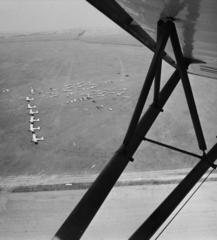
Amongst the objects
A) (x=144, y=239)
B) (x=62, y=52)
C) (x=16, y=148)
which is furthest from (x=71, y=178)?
(x=62, y=52)

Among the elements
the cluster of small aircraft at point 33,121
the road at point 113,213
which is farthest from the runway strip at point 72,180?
the cluster of small aircraft at point 33,121

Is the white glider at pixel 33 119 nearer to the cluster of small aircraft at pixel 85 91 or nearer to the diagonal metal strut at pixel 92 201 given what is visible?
the cluster of small aircraft at pixel 85 91

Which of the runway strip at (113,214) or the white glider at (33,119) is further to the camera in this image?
the white glider at (33,119)

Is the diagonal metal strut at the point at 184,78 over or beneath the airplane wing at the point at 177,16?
beneath

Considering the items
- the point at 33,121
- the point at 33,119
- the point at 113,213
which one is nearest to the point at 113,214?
the point at 113,213

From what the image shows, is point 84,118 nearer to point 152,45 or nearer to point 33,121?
point 33,121

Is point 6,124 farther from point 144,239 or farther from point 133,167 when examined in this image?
point 144,239
